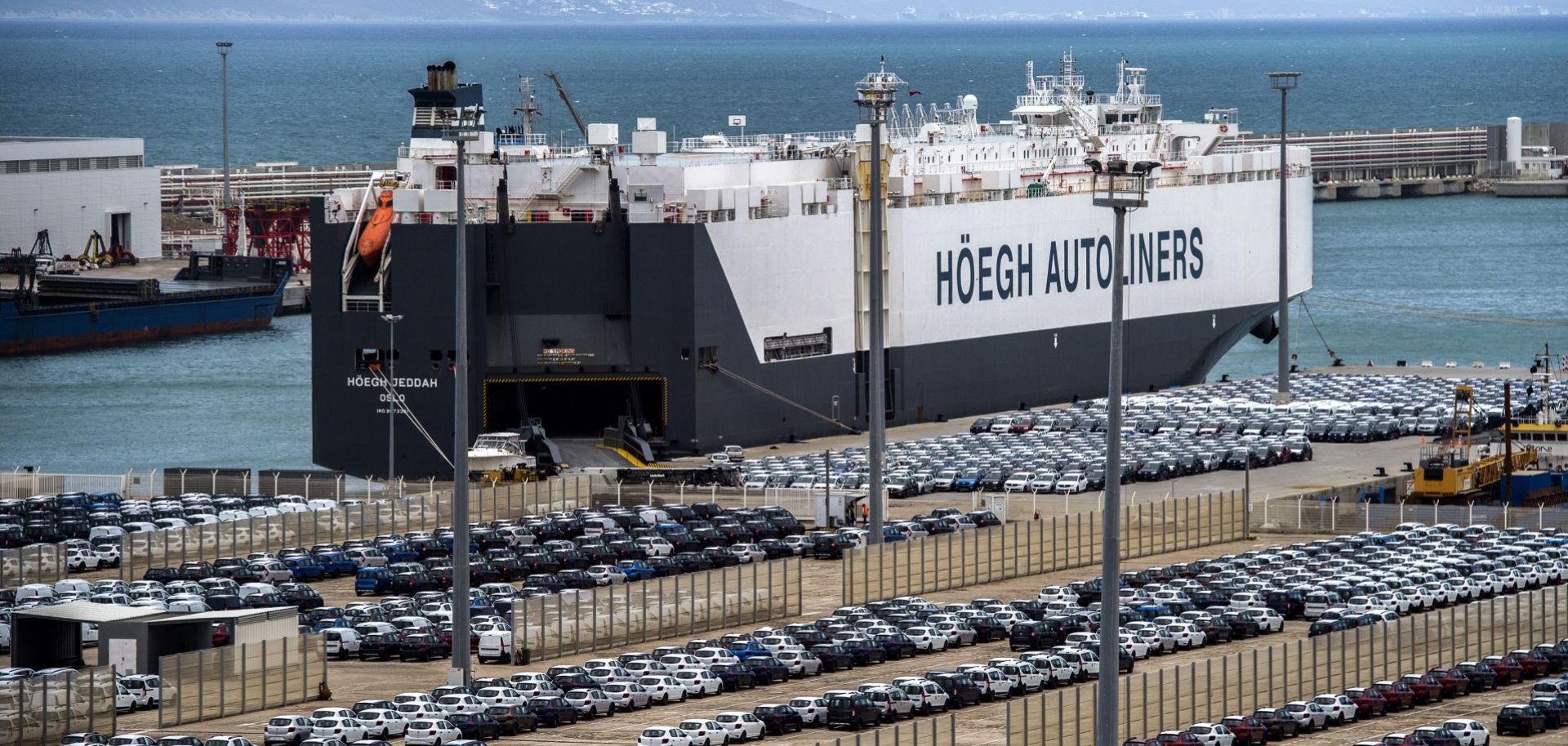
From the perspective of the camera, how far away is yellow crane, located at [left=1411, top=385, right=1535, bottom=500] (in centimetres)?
5756

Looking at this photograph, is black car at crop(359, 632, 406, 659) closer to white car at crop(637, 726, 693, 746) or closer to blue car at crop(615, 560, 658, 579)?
blue car at crop(615, 560, 658, 579)

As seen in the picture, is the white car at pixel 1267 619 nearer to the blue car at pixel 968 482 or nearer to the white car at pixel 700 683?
the white car at pixel 700 683

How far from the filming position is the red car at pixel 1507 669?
37.0 metres

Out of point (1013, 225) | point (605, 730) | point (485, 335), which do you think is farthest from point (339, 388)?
point (605, 730)

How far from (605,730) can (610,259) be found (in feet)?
97.6

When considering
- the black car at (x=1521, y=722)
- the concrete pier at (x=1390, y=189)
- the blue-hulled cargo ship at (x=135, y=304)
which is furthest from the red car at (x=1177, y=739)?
the concrete pier at (x=1390, y=189)

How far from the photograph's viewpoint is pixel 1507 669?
37094 mm

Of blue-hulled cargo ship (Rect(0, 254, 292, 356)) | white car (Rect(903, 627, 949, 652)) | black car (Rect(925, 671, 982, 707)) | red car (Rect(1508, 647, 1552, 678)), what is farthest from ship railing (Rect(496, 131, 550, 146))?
blue-hulled cargo ship (Rect(0, 254, 292, 356))

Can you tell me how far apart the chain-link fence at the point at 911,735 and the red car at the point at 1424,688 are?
22.2 feet

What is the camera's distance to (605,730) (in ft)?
111

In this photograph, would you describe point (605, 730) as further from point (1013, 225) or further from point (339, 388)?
point (1013, 225)

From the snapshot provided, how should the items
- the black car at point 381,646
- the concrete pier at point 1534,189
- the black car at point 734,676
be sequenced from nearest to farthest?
1. the black car at point 734,676
2. the black car at point 381,646
3. the concrete pier at point 1534,189

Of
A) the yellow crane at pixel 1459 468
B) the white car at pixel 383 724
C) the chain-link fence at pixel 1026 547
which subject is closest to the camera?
the white car at pixel 383 724

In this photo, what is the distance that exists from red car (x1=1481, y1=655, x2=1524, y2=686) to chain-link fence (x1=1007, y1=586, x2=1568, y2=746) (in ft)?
2.55
